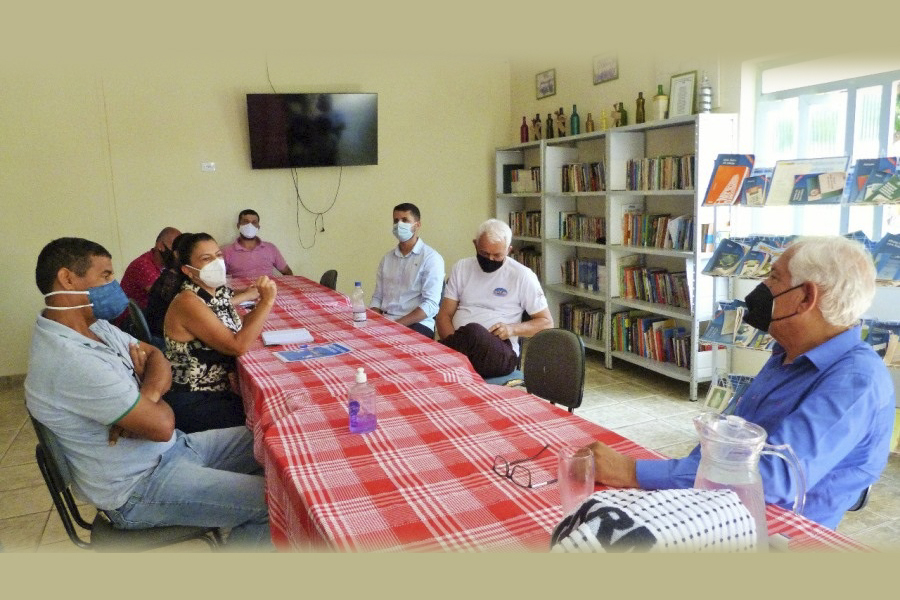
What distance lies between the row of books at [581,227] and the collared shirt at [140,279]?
3292 millimetres

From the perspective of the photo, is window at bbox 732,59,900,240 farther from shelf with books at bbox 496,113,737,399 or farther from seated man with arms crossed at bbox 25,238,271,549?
seated man with arms crossed at bbox 25,238,271,549

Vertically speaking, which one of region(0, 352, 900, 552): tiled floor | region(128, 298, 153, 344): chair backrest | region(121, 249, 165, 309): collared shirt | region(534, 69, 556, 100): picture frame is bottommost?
region(0, 352, 900, 552): tiled floor

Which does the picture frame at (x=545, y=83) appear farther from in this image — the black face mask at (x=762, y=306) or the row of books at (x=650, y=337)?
the black face mask at (x=762, y=306)

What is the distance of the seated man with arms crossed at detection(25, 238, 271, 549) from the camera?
168cm

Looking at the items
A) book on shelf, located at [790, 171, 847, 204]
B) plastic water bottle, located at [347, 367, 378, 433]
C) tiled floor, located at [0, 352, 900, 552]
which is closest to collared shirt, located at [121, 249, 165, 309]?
tiled floor, located at [0, 352, 900, 552]

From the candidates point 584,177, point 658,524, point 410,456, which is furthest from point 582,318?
point 658,524

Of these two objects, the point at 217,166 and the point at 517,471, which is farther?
the point at 217,166

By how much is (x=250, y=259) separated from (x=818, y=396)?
5.03 meters

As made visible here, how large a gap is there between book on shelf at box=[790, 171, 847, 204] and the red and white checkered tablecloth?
211cm

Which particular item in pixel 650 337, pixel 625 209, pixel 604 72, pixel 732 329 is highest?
pixel 604 72

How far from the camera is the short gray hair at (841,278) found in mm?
1463

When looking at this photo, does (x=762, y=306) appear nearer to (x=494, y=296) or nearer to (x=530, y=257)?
(x=494, y=296)

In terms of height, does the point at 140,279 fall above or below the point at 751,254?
below

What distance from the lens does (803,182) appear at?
3340 mm
